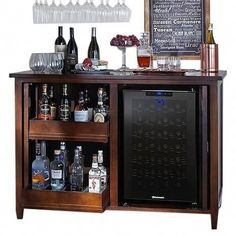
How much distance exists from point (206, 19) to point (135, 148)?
120 centimetres

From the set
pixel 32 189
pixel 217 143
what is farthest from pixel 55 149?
pixel 217 143

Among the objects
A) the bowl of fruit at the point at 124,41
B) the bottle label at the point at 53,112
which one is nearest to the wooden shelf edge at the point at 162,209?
the bottle label at the point at 53,112

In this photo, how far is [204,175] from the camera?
4367 mm

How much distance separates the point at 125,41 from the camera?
4.79 meters

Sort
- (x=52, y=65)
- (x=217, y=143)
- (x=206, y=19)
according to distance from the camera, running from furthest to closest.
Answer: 1. (x=206, y=19)
2. (x=52, y=65)
3. (x=217, y=143)

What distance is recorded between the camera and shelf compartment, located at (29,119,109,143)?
4453 mm

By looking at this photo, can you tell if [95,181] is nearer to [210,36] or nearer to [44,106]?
[44,106]

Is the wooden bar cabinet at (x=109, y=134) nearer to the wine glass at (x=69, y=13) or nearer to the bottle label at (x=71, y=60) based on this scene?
the bottle label at (x=71, y=60)

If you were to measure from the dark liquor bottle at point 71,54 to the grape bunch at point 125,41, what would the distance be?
0.97 ft

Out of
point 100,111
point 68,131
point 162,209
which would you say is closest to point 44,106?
point 68,131

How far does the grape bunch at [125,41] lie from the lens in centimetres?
479

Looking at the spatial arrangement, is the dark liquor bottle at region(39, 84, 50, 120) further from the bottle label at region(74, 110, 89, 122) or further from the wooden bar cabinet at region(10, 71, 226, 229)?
the bottle label at region(74, 110, 89, 122)

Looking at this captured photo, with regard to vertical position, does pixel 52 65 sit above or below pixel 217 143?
above

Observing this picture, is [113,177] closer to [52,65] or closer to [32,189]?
[32,189]
